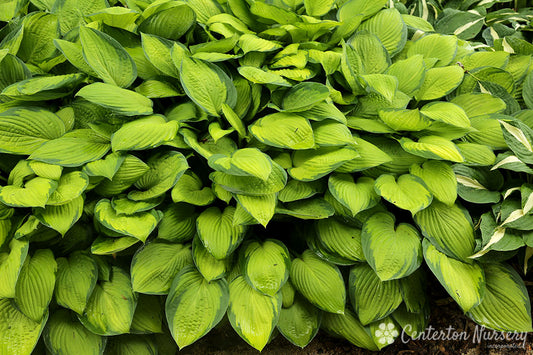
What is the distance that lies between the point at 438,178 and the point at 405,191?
0.48 feet

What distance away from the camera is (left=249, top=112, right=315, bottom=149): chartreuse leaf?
155 centimetres

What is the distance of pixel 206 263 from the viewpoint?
1574 mm

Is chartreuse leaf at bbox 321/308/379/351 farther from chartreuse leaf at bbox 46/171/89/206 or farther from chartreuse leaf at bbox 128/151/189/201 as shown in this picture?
chartreuse leaf at bbox 46/171/89/206

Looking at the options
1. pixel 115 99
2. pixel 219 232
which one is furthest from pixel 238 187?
pixel 115 99

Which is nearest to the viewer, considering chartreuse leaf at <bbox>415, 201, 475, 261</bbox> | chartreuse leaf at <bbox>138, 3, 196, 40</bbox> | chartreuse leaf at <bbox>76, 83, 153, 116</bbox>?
chartreuse leaf at <bbox>76, 83, 153, 116</bbox>

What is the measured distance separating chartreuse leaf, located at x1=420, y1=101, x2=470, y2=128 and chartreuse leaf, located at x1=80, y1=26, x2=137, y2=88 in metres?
1.08

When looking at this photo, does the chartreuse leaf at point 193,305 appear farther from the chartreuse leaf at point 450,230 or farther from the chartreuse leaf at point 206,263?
the chartreuse leaf at point 450,230

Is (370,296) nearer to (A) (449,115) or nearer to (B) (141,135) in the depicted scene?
(A) (449,115)

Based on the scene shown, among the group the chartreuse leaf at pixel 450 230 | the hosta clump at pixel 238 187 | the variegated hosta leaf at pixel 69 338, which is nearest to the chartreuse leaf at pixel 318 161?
the hosta clump at pixel 238 187

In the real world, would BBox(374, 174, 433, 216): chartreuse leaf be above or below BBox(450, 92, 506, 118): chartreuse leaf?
below

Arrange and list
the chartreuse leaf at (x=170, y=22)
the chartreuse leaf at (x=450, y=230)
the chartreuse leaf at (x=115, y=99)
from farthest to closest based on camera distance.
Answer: the chartreuse leaf at (x=170, y=22) < the chartreuse leaf at (x=450, y=230) < the chartreuse leaf at (x=115, y=99)

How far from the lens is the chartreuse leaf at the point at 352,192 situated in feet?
4.98

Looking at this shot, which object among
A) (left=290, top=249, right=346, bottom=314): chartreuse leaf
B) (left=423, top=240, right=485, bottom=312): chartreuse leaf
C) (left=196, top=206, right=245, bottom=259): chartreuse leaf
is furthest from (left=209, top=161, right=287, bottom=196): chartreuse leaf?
(left=423, top=240, right=485, bottom=312): chartreuse leaf

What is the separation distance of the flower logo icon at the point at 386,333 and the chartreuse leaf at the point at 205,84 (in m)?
1.02
